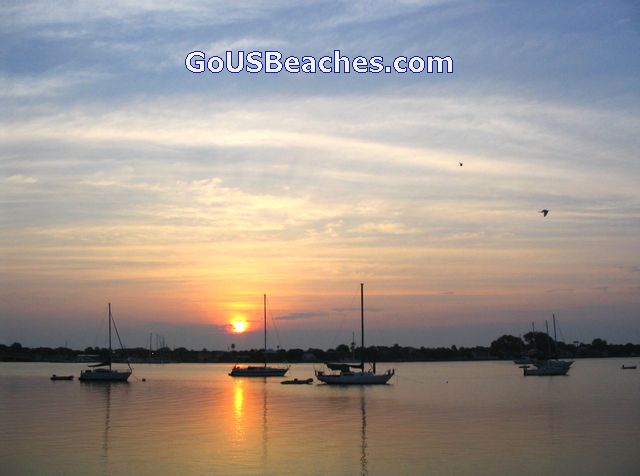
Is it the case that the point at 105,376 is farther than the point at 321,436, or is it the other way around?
the point at 105,376

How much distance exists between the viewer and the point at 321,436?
139 ft

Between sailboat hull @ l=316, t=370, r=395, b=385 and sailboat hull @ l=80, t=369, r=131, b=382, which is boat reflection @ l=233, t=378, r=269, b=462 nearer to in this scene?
sailboat hull @ l=316, t=370, r=395, b=385

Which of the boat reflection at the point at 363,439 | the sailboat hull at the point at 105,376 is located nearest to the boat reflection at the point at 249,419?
the boat reflection at the point at 363,439

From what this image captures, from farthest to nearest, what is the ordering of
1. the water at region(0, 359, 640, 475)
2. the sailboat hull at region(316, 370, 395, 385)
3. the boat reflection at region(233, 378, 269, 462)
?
the sailboat hull at region(316, 370, 395, 385), the boat reflection at region(233, 378, 269, 462), the water at region(0, 359, 640, 475)

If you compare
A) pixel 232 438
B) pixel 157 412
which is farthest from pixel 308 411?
pixel 232 438

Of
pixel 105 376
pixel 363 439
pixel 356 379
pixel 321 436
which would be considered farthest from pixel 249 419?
pixel 105 376

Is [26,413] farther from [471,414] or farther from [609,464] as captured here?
[609,464]

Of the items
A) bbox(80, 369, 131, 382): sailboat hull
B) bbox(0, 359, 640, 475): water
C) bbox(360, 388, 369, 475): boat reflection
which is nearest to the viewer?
bbox(360, 388, 369, 475): boat reflection

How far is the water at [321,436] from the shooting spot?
3253cm

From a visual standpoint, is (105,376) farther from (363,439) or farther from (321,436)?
(363,439)

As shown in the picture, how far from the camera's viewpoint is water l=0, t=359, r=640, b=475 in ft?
107

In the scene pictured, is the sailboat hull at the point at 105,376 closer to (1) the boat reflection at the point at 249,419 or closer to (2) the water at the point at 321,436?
(1) the boat reflection at the point at 249,419

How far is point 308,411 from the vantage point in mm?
59344

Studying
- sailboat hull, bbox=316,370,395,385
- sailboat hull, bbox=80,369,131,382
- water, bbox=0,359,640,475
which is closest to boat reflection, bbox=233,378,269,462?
water, bbox=0,359,640,475
